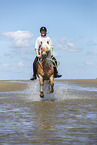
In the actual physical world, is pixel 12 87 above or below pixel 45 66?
below

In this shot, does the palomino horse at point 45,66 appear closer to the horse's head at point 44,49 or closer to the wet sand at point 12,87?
the horse's head at point 44,49

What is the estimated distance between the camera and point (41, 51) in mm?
15109

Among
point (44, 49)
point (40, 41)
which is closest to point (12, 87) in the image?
point (40, 41)

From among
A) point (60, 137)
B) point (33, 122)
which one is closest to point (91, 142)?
point (60, 137)

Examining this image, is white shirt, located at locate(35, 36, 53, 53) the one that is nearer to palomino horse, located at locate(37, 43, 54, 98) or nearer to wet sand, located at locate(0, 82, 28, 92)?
palomino horse, located at locate(37, 43, 54, 98)

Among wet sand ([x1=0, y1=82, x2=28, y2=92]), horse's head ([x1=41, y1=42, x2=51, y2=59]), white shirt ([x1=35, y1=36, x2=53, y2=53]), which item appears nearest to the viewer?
horse's head ([x1=41, y1=42, x2=51, y2=59])

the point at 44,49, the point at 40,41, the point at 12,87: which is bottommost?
the point at 12,87

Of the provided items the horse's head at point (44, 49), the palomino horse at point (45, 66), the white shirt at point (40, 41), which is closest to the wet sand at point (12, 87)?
the white shirt at point (40, 41)

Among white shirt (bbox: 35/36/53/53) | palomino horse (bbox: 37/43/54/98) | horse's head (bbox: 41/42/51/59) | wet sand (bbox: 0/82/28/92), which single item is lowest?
wet sand (bbox: 0/82/28/92)

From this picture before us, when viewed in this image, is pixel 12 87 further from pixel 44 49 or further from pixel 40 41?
pixel 44 49

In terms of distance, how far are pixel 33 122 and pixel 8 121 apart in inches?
28.0

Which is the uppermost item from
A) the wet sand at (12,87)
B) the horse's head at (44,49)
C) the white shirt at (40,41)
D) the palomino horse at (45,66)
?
the white shirt at (40,41)

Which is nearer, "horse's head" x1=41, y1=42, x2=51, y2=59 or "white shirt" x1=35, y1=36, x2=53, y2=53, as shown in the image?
"horse's head" x1=41, y1=42, x2=51, y2=59

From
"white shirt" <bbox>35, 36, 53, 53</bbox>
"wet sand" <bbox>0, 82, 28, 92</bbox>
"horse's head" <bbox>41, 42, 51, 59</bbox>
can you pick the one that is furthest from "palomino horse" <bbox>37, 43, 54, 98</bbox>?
"wet sand" <bbox>0, 82, 28, 92</bbox>
